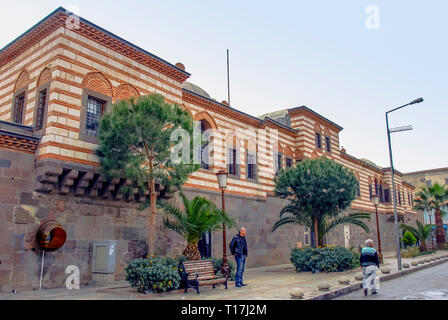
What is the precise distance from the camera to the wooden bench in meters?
10.5

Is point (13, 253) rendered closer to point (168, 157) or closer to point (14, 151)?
point (14, 151)

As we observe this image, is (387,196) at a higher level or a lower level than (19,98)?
lower

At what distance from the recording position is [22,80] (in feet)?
45.2

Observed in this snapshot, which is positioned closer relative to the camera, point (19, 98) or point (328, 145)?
point (19, 98)

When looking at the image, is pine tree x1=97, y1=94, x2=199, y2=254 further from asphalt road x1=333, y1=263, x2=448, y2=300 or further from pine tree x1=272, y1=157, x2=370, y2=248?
pine tree x1=272, y1=157, x2=370, y2=248

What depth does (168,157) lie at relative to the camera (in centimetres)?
1168

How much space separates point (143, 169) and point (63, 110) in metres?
3.21

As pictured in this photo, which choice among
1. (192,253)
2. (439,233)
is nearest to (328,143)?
(439,233)

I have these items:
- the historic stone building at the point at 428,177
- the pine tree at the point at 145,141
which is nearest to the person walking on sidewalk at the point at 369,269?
the pine tree at the point at 145,141

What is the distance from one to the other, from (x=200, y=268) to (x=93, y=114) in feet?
21.1

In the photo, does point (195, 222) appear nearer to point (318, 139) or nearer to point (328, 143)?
point (318, 139)

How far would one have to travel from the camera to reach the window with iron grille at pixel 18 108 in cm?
1379

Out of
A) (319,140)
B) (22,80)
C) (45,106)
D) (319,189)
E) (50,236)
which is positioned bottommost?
(50,236)
